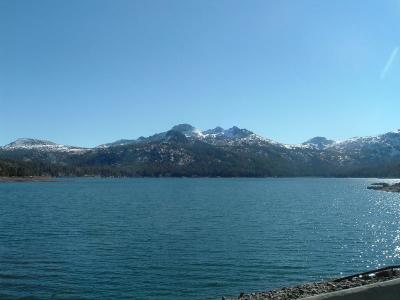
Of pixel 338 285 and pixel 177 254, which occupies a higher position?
pixel 338 285

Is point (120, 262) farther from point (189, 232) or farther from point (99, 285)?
point (189, 232)

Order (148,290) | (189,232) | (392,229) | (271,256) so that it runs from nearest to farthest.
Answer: (148,290)
(271,256)
(189,232)
(392,229)

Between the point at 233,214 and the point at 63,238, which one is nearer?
the point at 63,238

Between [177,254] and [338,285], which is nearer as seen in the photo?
[338,285]

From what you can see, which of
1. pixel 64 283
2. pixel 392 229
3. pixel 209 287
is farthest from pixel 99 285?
pixel 392 229

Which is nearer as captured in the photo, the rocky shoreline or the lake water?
the rocky shoreline

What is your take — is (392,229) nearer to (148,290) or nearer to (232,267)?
(232,267)

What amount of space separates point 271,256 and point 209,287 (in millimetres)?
14499

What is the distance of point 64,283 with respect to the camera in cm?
3794

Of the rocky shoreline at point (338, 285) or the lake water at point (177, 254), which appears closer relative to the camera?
the rocky shoreline at point (338, 285)

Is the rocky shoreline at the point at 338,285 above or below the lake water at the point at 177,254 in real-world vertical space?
above

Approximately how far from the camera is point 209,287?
1449 inches

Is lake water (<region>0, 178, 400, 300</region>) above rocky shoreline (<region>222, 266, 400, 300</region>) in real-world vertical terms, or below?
below

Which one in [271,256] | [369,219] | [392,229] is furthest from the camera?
[369,219]
